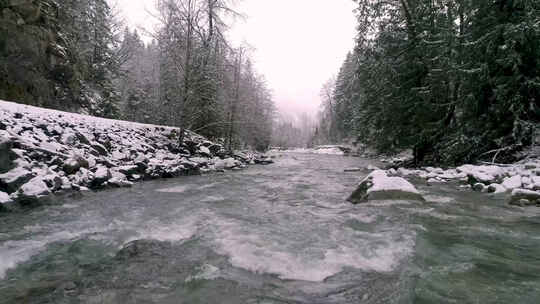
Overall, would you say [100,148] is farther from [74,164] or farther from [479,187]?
[479,187]

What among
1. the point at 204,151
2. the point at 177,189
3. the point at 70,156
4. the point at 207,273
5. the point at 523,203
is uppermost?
the point at 204,151

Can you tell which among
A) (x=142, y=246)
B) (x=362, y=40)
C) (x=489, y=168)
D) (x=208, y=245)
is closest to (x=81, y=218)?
(x=142, y=246)

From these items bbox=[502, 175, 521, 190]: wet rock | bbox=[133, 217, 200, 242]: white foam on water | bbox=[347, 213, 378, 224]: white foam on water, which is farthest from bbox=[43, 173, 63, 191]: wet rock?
bbox=[502, 175, 521, 190]: wet rock

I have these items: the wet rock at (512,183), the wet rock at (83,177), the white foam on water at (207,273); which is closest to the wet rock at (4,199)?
the wet rock at (83,177)

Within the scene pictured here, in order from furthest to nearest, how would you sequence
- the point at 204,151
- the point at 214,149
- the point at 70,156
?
1. the point at 214,149
2. the point at 204,151
3. the point at 70,156

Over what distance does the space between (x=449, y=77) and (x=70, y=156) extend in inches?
522

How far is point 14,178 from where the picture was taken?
18.8ft

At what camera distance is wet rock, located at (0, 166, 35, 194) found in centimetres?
561

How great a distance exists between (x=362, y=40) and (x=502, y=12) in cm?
640

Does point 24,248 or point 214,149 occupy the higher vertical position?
point 214,149

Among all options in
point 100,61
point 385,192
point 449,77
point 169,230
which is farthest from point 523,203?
point 100,61

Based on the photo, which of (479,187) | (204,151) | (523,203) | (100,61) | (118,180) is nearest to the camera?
(523,203)

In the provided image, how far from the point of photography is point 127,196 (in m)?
7.02

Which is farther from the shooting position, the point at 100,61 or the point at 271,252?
the point at 100,61
